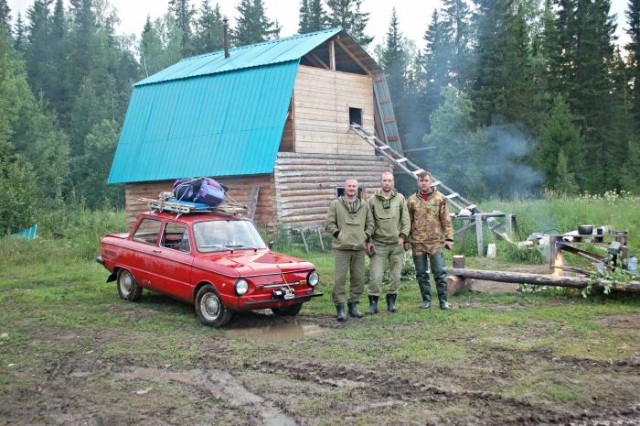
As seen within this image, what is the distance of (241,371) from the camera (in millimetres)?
6777

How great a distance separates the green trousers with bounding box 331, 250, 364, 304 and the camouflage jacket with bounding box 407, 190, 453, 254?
979mm

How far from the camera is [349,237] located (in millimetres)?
9250

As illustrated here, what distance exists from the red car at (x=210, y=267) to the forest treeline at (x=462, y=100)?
34.7 feet

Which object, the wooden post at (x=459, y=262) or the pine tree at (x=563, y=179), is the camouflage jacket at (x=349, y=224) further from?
the pine tree at (x=563, y=179)

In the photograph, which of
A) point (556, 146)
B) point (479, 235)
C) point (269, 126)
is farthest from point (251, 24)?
point (479, 235)

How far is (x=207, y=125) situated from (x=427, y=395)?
17267 mm

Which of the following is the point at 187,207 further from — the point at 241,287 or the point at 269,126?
the point at 269,126

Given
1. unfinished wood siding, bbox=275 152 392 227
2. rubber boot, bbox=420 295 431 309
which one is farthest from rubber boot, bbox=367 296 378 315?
unfinished wood siding, bbox=275 152 392 227

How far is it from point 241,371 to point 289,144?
583 inches

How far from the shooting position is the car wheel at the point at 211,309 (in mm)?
8844

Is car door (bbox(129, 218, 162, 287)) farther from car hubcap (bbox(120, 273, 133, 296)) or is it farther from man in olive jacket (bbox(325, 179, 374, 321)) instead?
man in olive jacket (bbox(325, 179, 374, 321))

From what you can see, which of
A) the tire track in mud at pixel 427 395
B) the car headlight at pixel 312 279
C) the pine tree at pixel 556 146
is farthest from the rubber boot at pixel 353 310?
the pine tree at pixel 556 146

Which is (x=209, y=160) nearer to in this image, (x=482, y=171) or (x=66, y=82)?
(x=482, y=171)

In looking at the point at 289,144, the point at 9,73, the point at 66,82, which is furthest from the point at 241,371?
the point at 66,82
